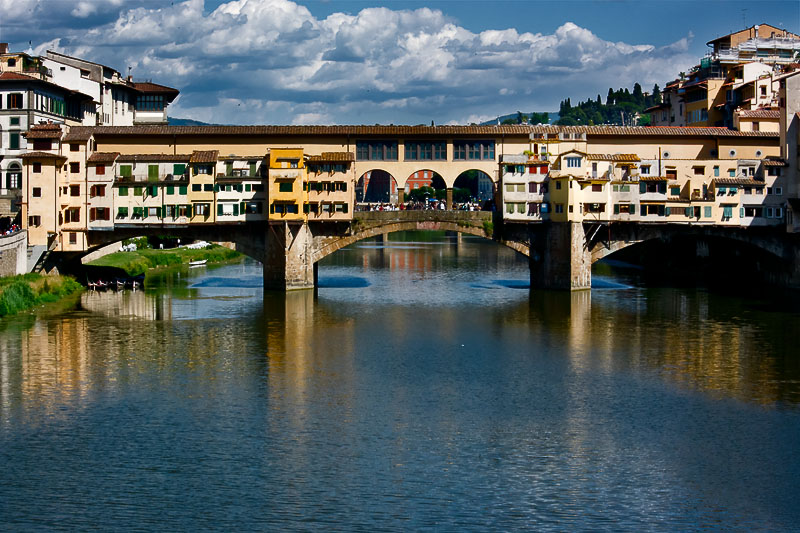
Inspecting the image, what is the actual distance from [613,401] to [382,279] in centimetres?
4332

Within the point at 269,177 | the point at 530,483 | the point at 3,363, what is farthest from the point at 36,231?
the point at 530,483

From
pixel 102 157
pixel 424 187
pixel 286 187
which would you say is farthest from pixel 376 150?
pixel 424 187

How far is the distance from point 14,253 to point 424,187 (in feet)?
388

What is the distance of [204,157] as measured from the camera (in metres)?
69.6

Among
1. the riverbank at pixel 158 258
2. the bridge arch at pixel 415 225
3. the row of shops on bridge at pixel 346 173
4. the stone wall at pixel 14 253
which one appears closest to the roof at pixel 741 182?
the row of shops on bridge at pixel 346 173

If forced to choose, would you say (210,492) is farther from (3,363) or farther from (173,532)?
(3,363)

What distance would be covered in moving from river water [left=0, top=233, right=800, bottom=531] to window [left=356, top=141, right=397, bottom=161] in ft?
43.8

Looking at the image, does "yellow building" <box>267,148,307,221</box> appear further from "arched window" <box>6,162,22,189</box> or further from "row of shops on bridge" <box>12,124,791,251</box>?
"arched window" <box>6,162,22,189</box>

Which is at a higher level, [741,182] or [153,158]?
[153,158]

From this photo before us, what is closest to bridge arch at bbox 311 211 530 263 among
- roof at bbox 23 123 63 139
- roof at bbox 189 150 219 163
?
roof at bbox 189 150 219 163

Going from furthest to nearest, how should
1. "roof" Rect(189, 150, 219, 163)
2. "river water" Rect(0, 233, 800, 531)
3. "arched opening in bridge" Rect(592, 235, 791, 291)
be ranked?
1. "arched opening in bridge" Rect(592, 235, 791, 291)
2. "roof" Rect(189, 150, 219, 163)
3. "river water" Rect(0, 233, 800, 531)

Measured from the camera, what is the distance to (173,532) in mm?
26594

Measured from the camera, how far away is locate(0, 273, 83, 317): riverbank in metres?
58.2

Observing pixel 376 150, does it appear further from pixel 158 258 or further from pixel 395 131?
pixel 158 258
